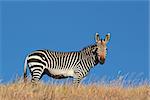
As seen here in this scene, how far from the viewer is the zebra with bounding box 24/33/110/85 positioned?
46.1 feet

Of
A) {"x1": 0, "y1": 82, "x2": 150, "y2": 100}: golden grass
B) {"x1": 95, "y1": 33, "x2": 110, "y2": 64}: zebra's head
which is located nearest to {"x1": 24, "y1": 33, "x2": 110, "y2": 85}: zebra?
{"x1": 95, "y1": 33, "x2": 110, "y2": 64}: zebra's head

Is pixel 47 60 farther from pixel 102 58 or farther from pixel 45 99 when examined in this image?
pixel 45 99

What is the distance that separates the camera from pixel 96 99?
8711 mm

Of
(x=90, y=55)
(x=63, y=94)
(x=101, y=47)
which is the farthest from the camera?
(x=90, y=55)

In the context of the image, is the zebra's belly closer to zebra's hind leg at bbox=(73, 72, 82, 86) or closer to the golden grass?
zebra's hind leg at bbox=(73, 72, 82, 86)

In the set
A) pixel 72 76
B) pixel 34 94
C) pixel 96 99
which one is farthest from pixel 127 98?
pixel 72 76

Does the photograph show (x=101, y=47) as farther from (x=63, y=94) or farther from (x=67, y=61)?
A: (x=63, y=94)

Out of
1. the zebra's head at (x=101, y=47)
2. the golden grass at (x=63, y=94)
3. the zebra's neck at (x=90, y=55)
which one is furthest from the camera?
the zebra's neck at (x=90, y=55)

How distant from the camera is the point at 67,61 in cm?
1465

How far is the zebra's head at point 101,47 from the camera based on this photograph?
14.3 metres

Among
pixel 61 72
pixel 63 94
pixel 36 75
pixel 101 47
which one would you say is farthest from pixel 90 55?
pixel 63 94

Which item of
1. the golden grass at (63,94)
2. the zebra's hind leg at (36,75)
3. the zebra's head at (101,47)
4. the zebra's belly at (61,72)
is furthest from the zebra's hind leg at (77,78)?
the golden grass at (63,94)

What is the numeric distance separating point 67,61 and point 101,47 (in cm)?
127

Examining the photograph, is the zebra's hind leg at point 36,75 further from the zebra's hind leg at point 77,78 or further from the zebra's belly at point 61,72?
the zebra's hind leg at point 77,78
